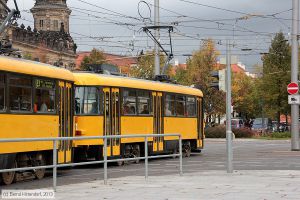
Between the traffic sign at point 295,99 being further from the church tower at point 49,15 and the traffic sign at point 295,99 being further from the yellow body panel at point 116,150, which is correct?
the church tower at point 49,15

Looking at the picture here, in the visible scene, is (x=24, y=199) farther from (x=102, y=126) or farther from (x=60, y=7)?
(x=60, y=7)

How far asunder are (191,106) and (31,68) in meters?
14.6

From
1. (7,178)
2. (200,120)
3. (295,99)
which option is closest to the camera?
(7,178)

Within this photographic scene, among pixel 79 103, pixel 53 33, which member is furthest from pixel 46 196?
pixel 53 33

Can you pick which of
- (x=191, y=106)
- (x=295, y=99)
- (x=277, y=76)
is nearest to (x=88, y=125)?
(x=191, y=106)

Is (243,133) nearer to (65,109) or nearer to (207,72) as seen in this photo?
(207,72)

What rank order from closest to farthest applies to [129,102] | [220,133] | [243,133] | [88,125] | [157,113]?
[88,125]
[129,102]
[157,113]
[220,133]
[243,133]

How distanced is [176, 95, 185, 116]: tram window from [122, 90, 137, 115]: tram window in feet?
14.8

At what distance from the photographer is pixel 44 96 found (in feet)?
63.1

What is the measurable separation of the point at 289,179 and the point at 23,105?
7089 millimetres

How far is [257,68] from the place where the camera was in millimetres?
94688

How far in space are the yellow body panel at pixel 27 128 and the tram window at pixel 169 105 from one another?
9.83 metres

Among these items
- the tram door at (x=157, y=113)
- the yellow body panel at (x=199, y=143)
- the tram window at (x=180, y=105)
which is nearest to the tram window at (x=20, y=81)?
the tram door at (x=157, y=113)

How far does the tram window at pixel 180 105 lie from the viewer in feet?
99.8
